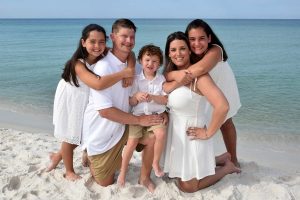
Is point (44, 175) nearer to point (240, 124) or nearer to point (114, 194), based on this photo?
point (114, 194)

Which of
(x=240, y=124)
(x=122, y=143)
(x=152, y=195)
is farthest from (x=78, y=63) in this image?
(x=240, y=124)

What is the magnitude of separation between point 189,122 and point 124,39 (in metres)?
1.07

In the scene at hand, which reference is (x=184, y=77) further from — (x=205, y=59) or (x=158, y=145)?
(x=158, y=145)

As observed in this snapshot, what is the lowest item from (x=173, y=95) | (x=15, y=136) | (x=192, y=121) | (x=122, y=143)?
(x=15, y=136)

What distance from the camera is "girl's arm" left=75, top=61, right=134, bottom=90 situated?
3.81m

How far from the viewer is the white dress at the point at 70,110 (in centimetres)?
422

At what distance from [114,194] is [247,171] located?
5.77 feet

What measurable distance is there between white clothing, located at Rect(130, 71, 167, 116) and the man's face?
0.32 metres

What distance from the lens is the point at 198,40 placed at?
387cm

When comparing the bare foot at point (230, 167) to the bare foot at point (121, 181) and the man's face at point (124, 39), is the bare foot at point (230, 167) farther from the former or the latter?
the man's face at point (124, 39)

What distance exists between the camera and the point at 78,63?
4.03 meters

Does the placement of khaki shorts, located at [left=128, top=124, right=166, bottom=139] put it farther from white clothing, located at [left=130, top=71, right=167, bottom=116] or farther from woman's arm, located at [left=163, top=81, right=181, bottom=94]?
woman's arm, located at [left=163, top=81, right=181, bottom=94]

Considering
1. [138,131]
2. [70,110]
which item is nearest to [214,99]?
[138,131]

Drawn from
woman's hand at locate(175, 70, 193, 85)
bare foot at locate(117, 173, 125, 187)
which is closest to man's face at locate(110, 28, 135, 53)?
woman's hand at locate(175, 70, 193, 85)
